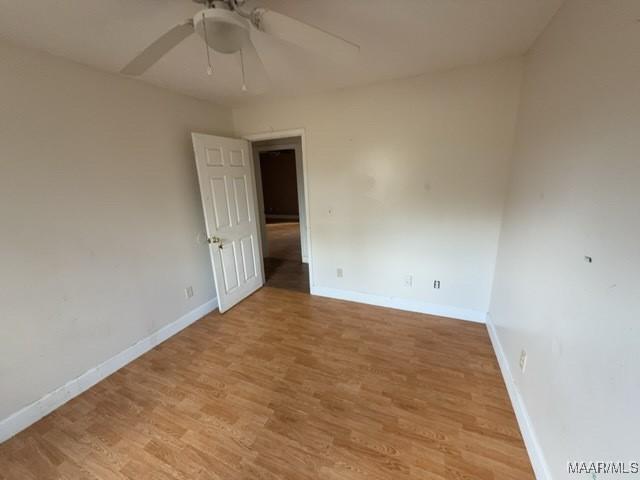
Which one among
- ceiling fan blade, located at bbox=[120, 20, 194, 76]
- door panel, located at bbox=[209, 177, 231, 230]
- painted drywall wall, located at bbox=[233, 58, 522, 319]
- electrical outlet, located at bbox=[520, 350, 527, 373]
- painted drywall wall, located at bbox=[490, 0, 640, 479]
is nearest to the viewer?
painted drywall wall, located at bbox=[490, 0, 640, 479]

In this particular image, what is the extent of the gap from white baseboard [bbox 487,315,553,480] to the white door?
104 inches

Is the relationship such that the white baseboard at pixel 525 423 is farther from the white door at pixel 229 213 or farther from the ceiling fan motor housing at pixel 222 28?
the white door at pixel 229 213

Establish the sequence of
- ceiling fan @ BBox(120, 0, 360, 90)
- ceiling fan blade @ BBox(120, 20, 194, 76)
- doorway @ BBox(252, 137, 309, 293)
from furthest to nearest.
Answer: doorway @ BBox(252, 137, 309, 293) → ceiling fan blade @ BBox(120, 20, 194, 76) → ceiling fan @ BBox(120, 0, 360, 90)

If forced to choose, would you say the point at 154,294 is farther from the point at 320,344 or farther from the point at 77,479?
the point at 320,344

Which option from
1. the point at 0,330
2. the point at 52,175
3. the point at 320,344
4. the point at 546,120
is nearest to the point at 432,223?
the point at 546,120

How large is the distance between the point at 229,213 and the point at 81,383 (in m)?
1.87

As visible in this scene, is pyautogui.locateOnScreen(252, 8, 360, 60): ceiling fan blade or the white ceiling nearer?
pyautogui.locateOnScreen(252, 8, 360, 60): ceiling fan blade

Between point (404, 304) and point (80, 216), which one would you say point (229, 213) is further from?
point (404, 304)

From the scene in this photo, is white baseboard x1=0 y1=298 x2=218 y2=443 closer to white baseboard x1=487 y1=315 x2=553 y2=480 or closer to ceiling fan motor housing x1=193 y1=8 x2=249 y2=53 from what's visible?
ceiling fan motor housing x1=193 y1=8 x2=249 y2=53

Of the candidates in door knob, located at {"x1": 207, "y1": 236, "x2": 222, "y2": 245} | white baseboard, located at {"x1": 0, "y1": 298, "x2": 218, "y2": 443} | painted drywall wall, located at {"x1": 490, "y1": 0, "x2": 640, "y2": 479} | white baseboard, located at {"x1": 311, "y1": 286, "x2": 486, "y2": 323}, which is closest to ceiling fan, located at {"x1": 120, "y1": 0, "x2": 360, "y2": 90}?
painted drywall wall, located at {"x1": 490, "y1": 0, "x2": 640, "y2": 479}

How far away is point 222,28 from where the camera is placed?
0.97m

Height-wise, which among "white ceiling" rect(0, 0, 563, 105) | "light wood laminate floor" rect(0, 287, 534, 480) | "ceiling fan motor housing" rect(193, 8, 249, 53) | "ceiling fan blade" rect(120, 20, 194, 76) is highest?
"white ceiling" rect(0, 0, 563, 105)

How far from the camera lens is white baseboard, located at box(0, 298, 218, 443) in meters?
1.59

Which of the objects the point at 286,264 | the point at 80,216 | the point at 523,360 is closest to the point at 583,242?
the point at 523,360
